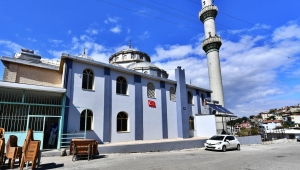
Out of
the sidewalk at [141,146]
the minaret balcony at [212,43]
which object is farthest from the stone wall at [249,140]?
the minaret balcony at [212,43]

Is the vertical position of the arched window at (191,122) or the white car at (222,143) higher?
the arched window at (191,122)

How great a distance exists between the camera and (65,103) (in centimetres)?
1111

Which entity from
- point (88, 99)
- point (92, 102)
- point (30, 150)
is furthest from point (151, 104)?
point (30, 150)

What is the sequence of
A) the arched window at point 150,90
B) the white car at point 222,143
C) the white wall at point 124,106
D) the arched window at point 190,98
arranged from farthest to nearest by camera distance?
the arched window at point 190,98
the arched window at point 150,90
the white wall at point 124,106
the white car at point 222,143

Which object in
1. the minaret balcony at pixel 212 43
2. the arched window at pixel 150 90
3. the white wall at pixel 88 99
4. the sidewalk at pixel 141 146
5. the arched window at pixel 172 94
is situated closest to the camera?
the sidewalk at pixel 141 146

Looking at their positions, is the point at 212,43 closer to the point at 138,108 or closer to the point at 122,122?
the point at 138,108

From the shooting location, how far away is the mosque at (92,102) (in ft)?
33.9

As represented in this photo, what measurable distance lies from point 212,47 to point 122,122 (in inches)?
864

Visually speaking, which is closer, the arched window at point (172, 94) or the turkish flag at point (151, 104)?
the turkish flag at point (151, 104)

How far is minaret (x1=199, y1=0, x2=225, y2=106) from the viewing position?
28.3 m

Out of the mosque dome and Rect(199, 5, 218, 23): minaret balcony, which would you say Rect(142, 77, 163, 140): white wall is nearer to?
the mosque dome

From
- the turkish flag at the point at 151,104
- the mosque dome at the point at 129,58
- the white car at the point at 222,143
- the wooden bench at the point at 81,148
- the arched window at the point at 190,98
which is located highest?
the mosque dome at the point at 129,58

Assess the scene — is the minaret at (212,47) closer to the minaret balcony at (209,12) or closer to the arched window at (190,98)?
the minaret balcony at (209,12)

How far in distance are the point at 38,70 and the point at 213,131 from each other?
57.4 feet
